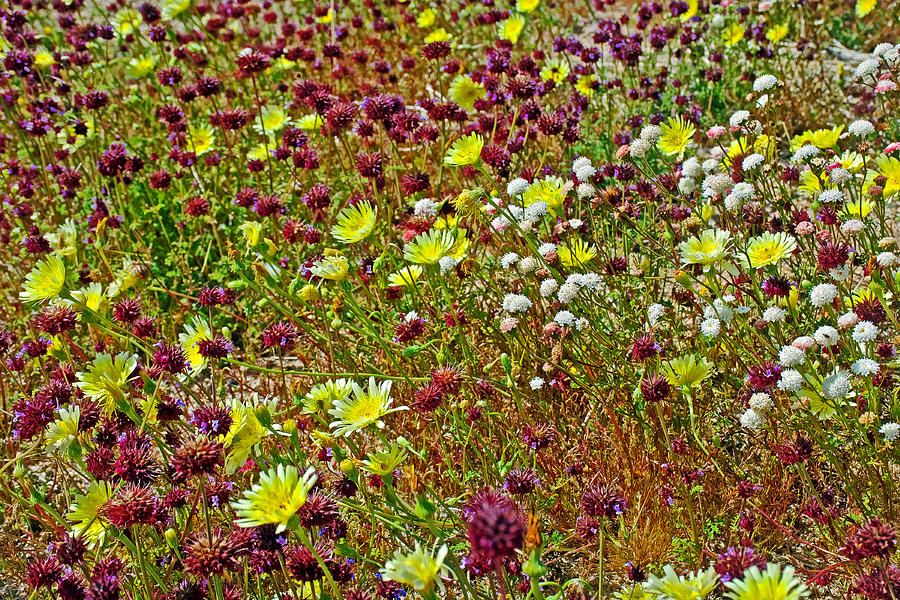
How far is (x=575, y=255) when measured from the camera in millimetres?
2828

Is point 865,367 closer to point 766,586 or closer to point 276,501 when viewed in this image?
point 766,586

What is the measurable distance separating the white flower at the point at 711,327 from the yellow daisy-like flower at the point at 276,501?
1.35 metres

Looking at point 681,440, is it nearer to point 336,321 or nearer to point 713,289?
point 713,289

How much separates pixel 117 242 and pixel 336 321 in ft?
7.06

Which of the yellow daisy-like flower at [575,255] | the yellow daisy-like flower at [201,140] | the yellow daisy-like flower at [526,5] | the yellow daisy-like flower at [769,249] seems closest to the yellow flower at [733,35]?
the yellow daisy-like flower at [526,5]

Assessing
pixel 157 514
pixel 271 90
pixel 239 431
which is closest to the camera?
pixel 157 514

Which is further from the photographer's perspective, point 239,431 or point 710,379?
point 710,379

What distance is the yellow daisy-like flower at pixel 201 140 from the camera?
4.40 m

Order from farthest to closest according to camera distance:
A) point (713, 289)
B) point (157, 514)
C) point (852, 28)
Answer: point (852, 28)
point (713, 289)
point (157, 514)

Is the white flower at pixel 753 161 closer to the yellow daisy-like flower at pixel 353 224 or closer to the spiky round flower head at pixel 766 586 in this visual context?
the yellow daisy-like flower at pixel 353 224

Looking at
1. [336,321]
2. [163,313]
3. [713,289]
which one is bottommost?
[163,313]

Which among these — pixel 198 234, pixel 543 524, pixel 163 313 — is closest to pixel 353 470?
pixel 543 524

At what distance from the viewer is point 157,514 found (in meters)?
1.93

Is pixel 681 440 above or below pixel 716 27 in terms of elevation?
below
